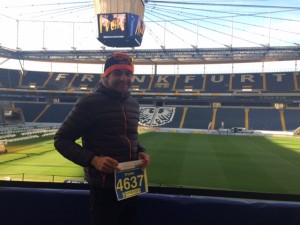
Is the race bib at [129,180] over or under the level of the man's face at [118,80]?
under

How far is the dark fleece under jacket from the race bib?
0.06 m

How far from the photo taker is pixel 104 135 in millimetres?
2373

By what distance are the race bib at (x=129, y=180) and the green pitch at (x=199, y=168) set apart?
23.3ft

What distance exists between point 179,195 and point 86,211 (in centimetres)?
104

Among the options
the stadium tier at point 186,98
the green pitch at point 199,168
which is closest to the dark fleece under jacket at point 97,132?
the green pitch at point 199,168

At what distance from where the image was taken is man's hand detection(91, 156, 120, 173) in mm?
2242

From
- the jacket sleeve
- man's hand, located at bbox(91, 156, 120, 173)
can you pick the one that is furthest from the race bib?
the jacket sleeve

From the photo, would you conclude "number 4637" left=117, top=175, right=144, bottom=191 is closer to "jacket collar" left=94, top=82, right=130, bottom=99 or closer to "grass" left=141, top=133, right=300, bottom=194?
"jacket collar" left=94, top=82, right=130, bottom=99

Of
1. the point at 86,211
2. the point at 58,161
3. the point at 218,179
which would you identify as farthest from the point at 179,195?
the point at 58,161

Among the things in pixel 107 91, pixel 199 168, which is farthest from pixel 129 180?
pixel 199 168

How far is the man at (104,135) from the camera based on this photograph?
2.29 metres

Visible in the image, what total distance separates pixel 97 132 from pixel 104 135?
0.06 metres

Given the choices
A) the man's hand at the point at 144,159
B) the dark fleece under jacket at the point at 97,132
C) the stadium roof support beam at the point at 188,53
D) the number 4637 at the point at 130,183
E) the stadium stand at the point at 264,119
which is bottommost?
the stadium stand at the point at 264,119

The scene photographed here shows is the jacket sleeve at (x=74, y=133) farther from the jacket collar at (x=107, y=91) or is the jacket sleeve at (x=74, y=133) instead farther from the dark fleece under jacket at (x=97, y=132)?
the jacket collar at (x=107, y=91)
